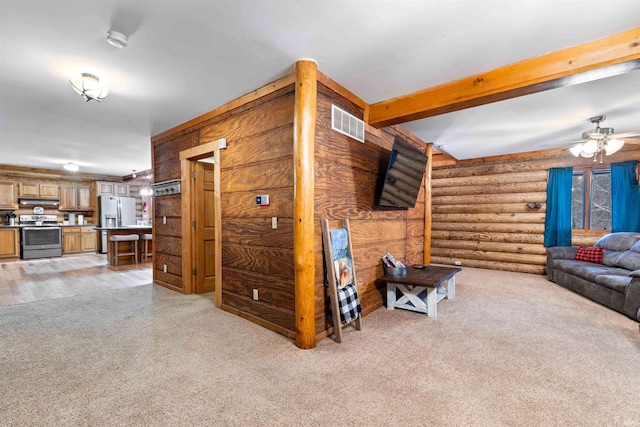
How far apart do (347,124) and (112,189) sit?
9511mm

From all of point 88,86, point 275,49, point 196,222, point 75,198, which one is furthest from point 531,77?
point 75,198

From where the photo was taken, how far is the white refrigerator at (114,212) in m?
8.86

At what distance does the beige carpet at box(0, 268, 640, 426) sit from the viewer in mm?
1743

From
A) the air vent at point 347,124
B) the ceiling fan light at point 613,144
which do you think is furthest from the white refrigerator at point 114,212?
the ceiling fan light at point 613,144

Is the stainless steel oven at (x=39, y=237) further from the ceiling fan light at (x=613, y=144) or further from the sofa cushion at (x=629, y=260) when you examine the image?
the sofa cushion at (x=629, y=260)

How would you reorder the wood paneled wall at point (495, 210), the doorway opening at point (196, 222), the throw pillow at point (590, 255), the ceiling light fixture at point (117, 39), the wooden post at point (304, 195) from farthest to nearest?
the wood paneled wall at point (495, 210), the throw pillow at point (590, 255), the doorway opening at point (196, 222), the wooden post at point (304, 195), the ceiling light fixture at point (117, 39)

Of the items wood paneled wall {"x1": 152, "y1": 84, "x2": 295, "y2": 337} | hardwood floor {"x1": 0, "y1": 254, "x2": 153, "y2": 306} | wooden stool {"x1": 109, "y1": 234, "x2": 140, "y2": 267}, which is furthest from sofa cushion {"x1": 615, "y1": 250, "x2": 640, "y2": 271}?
wooden stool {"x1": 109, "y1": 234, "x2": 140, "y2": 267}

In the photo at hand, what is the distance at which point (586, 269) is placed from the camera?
429cm

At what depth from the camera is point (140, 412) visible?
1.76 m

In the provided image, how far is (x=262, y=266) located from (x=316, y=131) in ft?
4.95

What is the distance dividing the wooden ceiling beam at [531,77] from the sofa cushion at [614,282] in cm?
263

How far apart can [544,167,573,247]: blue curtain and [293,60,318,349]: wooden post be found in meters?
5.60

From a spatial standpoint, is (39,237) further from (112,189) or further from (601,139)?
(601,139)

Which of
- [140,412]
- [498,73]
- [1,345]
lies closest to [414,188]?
[498,73]
